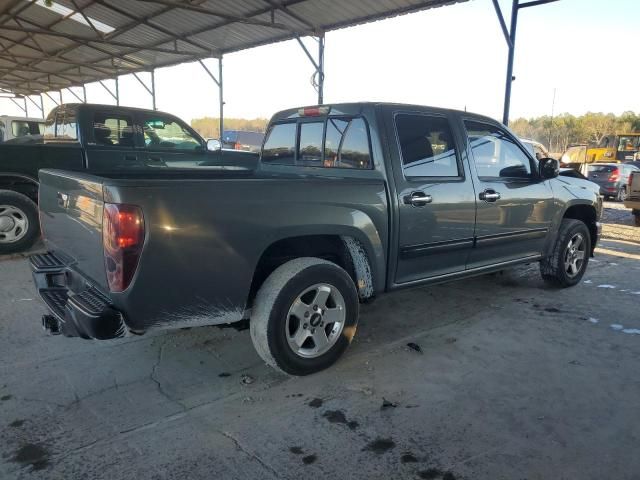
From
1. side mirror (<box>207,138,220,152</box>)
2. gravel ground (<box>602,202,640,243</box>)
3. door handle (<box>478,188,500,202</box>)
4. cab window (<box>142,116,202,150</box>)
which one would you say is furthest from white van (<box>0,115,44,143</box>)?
gravel ground (<box>602,202,640,243</box>)

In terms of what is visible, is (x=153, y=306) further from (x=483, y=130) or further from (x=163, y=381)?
(x=483, y=130)

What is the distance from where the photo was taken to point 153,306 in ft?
8.32

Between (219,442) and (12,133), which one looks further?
(12,133)

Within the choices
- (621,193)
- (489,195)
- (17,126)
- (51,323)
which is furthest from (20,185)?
(621,193)

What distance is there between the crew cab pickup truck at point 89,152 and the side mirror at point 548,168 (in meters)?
4.27

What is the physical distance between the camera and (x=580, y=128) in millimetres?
55094

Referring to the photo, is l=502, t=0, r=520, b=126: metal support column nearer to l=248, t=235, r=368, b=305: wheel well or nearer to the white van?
l=248, t=235, r=368, b=305: wheel well

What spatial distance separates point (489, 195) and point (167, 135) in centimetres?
522

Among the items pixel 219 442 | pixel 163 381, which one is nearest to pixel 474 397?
pixel 219 442

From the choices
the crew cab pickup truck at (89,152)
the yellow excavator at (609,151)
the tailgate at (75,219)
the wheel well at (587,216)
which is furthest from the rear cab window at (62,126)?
the yellow excavator at (609,151)

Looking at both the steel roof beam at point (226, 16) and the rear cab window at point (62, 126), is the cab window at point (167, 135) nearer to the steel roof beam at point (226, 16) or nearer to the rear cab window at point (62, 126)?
the rear cab window at point (62, 126)

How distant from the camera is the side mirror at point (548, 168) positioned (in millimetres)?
4637

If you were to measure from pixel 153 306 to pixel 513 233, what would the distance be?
334cm

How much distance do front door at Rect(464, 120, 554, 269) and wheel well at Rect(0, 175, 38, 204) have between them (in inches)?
219
